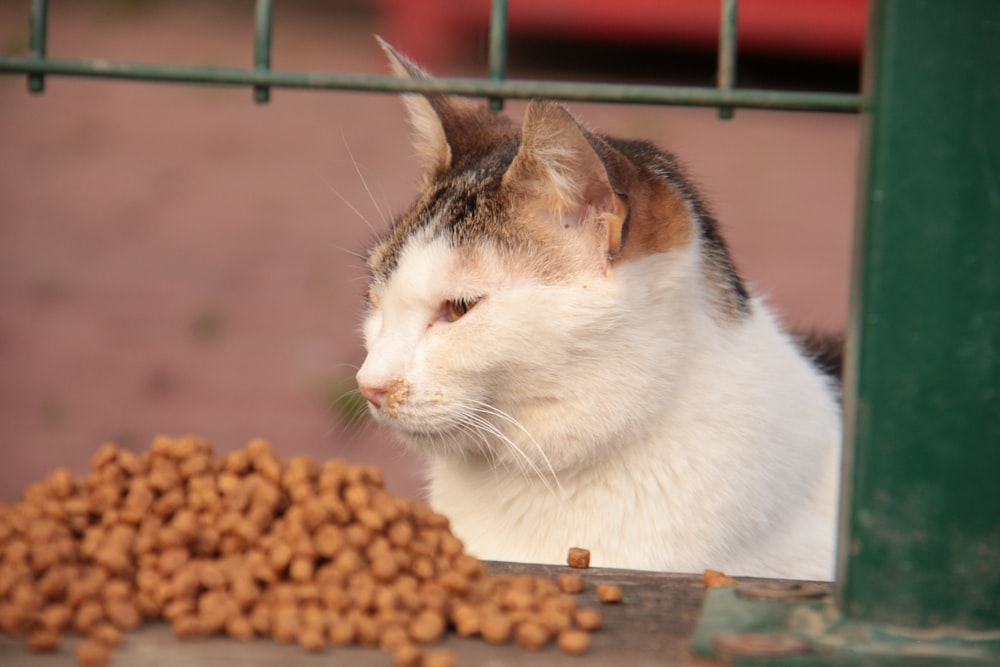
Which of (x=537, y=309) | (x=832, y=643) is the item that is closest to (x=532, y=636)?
(x=832, y=643)

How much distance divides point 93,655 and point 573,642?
51 cm

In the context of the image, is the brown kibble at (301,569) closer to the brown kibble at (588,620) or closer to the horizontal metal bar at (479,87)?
the brown kibble at (588,620)

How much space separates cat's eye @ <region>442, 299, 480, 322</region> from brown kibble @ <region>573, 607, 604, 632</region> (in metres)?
0.80

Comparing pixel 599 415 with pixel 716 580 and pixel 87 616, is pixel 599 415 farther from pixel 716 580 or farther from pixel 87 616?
pixel 87 616

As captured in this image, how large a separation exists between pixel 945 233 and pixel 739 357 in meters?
1.03

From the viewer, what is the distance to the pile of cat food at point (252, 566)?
4.18 ft

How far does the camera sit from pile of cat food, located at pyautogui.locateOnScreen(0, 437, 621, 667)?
127 cm

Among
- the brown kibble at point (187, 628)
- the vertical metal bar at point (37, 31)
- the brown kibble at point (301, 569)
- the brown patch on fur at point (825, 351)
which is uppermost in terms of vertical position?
the vertical metal bar at point (37, 31)

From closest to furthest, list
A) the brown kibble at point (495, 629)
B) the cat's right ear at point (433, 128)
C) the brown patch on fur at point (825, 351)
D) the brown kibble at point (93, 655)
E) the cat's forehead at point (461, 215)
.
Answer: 1. the brown kibble at point (93, 655)
2. the brown kibble at point (495, 629)
3. the cat's forehead at point (461, 215)
4. the cat's right ear at point (433, 128)
5. the brown patch on fur at point (825, 351)

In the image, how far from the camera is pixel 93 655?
1.20 metres

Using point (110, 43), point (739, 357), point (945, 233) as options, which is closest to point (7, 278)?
point (110, 43)

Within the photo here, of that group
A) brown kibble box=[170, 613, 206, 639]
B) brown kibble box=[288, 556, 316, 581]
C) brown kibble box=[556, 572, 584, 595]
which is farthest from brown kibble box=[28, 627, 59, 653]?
brown kibble box=[556, 572, 584, 595]

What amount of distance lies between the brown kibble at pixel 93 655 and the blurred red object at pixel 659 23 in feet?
20.7

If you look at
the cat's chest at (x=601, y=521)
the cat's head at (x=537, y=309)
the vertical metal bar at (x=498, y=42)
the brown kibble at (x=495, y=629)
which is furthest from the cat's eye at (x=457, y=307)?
the brown kibble at (x=495, y=629)
